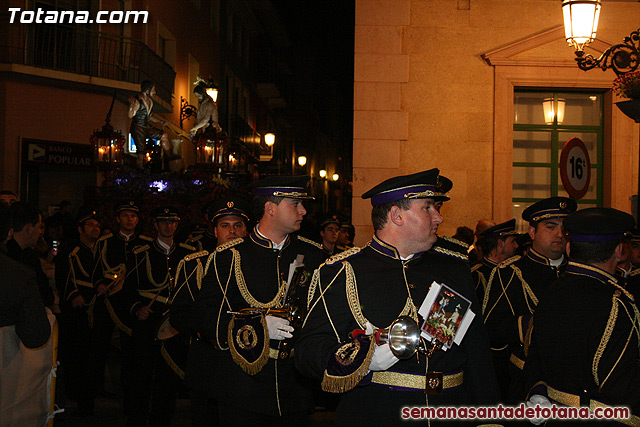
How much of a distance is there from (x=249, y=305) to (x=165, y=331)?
2.28 metres

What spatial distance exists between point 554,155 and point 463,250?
6863mm

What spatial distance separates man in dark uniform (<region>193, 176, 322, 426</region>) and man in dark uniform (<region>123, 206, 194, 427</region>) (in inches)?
89.2

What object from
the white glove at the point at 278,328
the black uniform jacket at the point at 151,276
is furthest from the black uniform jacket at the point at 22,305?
the black uniform jacket at the point at 151,276

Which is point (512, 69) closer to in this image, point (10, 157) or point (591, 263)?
point (591, 263)

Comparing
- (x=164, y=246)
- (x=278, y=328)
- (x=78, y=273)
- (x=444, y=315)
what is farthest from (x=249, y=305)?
(x=78, y=273)

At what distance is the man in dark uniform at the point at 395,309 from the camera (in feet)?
11.9

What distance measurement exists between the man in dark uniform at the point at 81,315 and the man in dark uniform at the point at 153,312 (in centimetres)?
90

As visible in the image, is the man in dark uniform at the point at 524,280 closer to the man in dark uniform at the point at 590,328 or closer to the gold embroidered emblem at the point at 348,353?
the man in dark uniform at the point at 590,328

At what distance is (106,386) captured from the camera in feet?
32.9

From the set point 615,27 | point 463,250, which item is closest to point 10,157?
point 615,27

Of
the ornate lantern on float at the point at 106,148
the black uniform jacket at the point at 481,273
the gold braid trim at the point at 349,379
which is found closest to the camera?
the gold braid trim at the point at 349,379

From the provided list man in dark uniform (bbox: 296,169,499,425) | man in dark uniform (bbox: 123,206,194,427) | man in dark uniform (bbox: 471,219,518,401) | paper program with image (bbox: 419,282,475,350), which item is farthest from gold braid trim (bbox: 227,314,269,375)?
man in dark uniform (bbox: 471,219,518,401)

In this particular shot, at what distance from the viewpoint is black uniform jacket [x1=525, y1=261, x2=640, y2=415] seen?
12.5 ft

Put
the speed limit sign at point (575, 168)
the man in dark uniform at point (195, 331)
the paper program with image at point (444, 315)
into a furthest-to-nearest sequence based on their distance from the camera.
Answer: the speed limit sign at point (575, 168) < the man in dark uniform at point (195, 331) < the paper program with image at point (444, 315)
